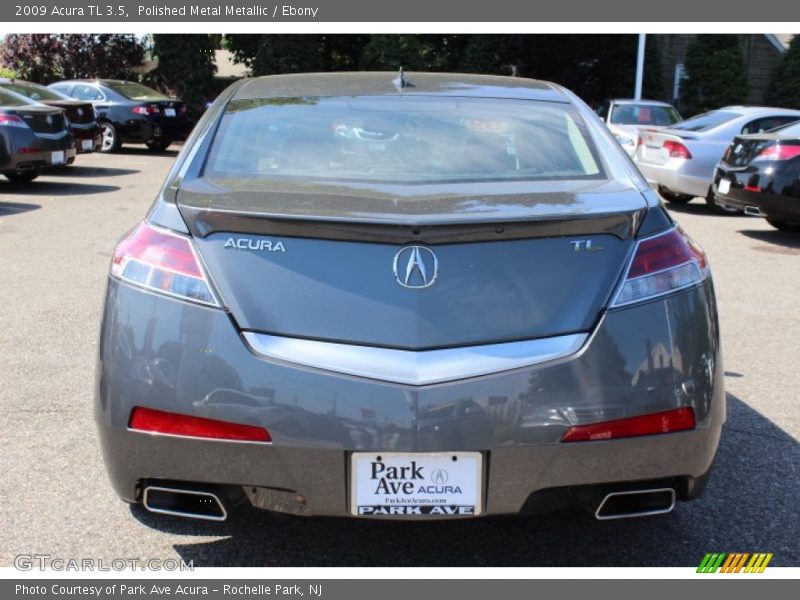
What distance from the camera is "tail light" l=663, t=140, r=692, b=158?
12352mm

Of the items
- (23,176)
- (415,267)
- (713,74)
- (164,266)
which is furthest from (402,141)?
(713,74)

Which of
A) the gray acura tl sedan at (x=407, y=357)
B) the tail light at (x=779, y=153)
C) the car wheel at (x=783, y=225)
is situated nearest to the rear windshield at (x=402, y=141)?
the gray acura tl sedan at (x=407, y=357)

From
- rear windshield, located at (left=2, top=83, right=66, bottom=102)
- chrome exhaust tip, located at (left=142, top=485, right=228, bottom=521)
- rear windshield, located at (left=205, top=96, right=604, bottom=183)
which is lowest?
chrome exhaust tip, located at (left=142, top=485, right=228, bottom=521)

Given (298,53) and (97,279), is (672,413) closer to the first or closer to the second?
(97,279)

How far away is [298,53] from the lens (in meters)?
28.7

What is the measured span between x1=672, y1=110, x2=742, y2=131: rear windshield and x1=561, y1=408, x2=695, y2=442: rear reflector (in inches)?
426

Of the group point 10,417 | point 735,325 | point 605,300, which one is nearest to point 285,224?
point 605,300

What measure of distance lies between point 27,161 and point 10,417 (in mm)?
9309

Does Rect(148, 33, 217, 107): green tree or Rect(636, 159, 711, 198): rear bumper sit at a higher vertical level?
Rect(148, 33, 217, 107): green tree

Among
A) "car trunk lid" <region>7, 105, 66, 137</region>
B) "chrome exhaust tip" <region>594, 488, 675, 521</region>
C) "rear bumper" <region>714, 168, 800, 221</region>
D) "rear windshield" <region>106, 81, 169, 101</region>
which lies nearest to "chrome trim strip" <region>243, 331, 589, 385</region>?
"chrome exhaust tip" <region>594, 488, 675, 521</region>

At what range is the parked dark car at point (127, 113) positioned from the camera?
19.1m

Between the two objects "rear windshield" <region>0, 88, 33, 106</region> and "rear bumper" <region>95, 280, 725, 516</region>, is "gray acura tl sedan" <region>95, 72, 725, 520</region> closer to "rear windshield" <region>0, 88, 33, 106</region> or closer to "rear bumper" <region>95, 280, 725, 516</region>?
"rear bumper" <region>95, 280, 725, 516</region>

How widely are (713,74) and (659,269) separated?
2835 centimetres

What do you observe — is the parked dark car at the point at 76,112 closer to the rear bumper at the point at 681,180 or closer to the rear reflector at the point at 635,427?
the rear bumper at the point at 681,180
